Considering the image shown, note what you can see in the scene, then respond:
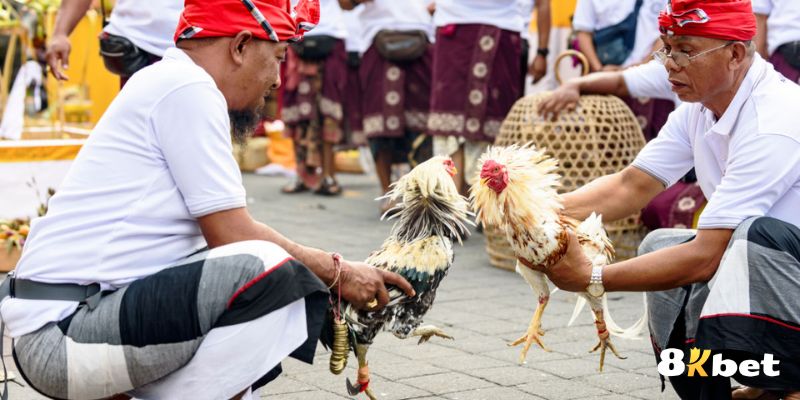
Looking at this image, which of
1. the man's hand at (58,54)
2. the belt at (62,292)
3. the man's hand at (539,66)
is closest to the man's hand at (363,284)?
the belt at (62,292)

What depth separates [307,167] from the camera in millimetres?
9422

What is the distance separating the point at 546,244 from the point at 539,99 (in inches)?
109

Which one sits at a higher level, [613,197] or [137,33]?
[137,33]

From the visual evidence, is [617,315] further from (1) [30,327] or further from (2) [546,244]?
(1) [30,327]

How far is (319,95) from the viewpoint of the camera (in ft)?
29.7

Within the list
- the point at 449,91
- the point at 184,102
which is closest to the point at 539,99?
the point at 449,91

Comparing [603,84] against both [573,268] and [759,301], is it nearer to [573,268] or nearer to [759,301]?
[573,268]

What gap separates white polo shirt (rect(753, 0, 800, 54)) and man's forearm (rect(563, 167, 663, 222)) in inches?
96.7

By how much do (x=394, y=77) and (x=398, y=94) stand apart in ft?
0.41

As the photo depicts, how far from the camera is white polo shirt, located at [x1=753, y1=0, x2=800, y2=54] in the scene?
19.1ft

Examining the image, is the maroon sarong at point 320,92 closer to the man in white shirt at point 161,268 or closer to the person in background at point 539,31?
the person in background at point 539,31

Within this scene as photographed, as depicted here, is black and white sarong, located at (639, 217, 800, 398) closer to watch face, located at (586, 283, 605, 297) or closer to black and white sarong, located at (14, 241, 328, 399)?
watch face, located at (586, 283, 605, 297)

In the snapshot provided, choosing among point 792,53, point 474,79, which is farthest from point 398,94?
point 792,53

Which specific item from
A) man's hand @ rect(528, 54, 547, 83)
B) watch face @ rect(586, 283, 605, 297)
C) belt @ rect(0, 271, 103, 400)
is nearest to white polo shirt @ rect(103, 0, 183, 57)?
belt @ rect(0, 271, 103, 400)
